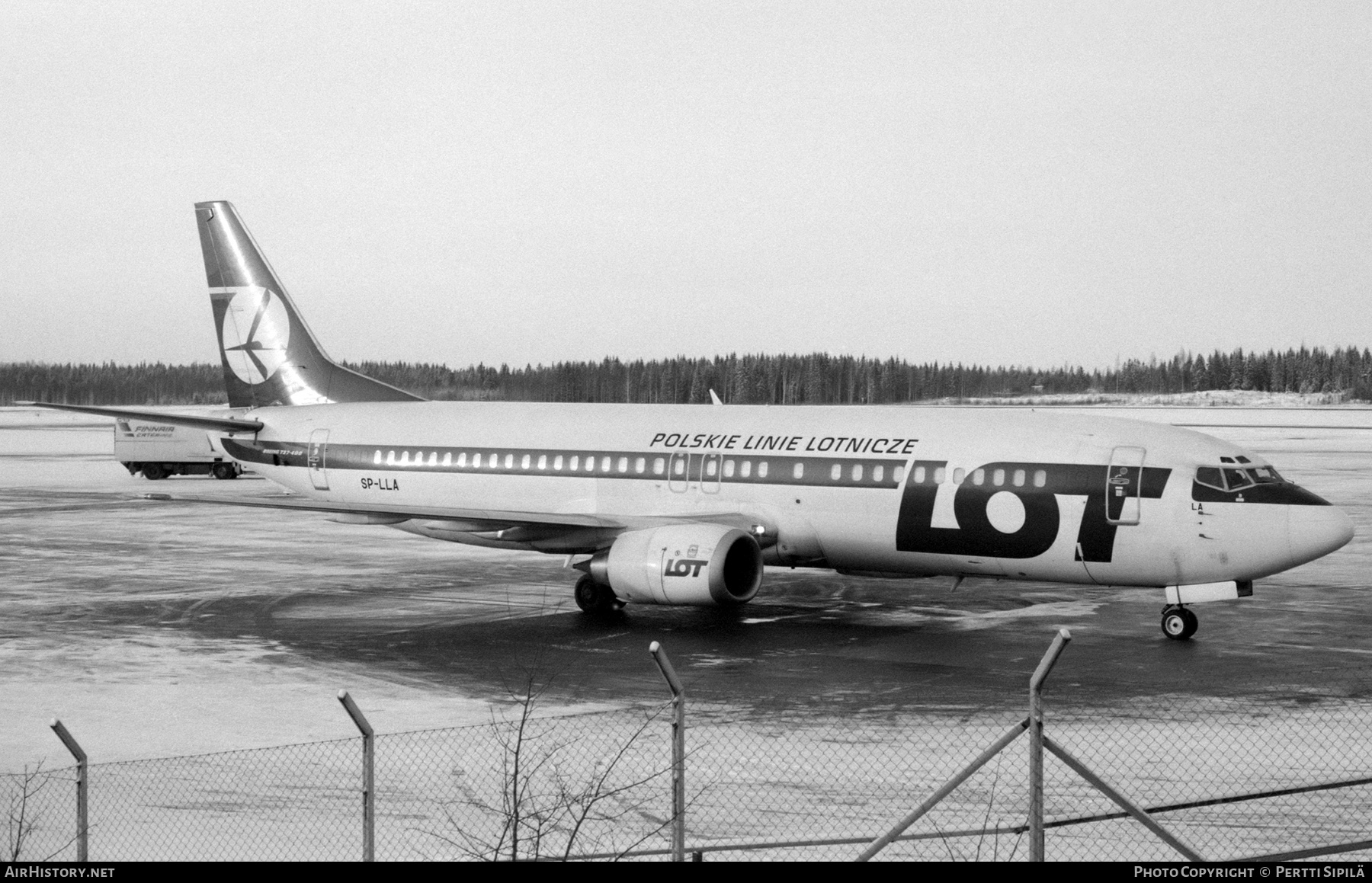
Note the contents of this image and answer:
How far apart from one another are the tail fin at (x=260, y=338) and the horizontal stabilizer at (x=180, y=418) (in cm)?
167

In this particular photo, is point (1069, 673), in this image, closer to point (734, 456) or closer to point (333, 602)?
point (734, 456)

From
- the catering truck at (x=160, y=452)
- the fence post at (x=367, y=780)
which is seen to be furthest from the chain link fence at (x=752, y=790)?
the catering truck at (x=160, y=452)

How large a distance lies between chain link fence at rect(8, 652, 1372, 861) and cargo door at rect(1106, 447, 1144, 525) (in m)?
5.05

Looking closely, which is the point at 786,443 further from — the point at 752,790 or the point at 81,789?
the point at 81,789

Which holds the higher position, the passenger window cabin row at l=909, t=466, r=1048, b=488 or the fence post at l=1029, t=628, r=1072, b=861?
the passenger window cabin row at l=909, t=466, r=1048, b=488

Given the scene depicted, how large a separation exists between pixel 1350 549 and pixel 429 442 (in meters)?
22.4

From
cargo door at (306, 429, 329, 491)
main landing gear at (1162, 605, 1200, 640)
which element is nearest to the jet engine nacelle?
main landing gear at (1162, 605, 1200, 640)

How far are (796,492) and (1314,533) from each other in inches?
331

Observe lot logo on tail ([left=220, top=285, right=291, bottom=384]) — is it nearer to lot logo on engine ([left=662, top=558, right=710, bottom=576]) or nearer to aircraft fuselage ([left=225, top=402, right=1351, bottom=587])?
aircraft fuselage ([left=225, top=402, right=1351, bottom=587])

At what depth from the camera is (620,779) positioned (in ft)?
48.2

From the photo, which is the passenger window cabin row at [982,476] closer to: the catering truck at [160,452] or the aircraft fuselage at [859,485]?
the aircraft fuselage at [859,485]

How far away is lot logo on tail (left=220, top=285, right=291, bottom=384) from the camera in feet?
111

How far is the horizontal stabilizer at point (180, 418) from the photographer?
29281mm

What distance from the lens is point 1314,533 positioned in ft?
71.0
